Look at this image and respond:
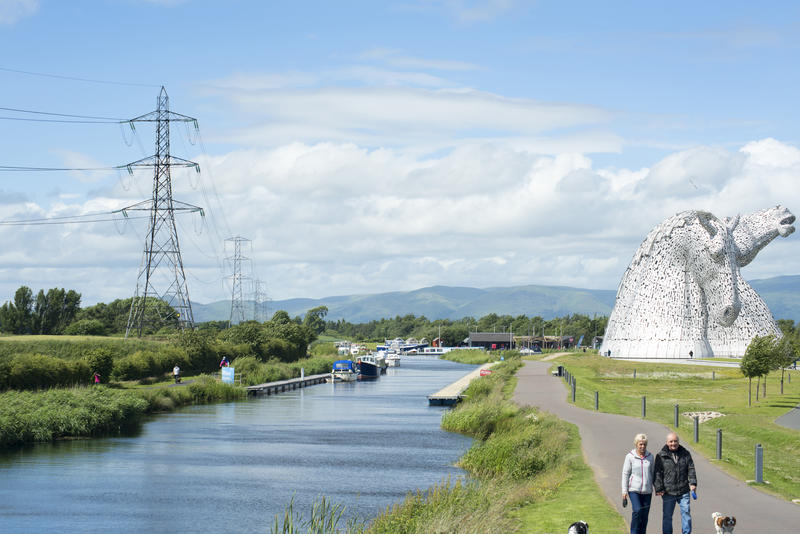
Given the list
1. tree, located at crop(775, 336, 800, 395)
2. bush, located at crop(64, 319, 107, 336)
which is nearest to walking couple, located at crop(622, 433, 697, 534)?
tree, located at crop(775, 336, 800, 395)

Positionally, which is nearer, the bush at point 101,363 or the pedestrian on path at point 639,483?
the pedestrian on path at point 639,483

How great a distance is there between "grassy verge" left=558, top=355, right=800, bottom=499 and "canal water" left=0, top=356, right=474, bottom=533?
8.96 metres

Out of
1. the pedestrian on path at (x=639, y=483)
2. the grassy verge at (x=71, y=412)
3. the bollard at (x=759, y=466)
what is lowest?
the grassy verge at (x=71, y=412)

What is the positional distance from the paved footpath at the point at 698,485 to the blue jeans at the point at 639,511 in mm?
1733

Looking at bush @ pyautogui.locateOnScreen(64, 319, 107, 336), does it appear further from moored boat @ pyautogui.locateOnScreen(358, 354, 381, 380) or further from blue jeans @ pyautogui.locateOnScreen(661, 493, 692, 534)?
blue jeans @ pyautogui.locateOnScreen(661, 493, 692, 534)

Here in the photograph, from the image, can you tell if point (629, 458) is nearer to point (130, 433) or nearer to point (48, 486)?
point (48, 486)

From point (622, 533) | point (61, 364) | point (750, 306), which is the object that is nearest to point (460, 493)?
point (622, 533)

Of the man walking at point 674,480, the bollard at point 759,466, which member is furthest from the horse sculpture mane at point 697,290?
the man walking at point 674,480

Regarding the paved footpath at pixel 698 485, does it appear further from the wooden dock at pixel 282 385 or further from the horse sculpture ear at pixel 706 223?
the horse sculpture ear at pixel 706 223

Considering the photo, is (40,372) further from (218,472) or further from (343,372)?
(343,372)

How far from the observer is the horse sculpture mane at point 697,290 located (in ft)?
271

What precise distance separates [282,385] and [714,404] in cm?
4232

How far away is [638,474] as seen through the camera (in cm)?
1477

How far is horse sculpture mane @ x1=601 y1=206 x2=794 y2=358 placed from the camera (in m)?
82.7
